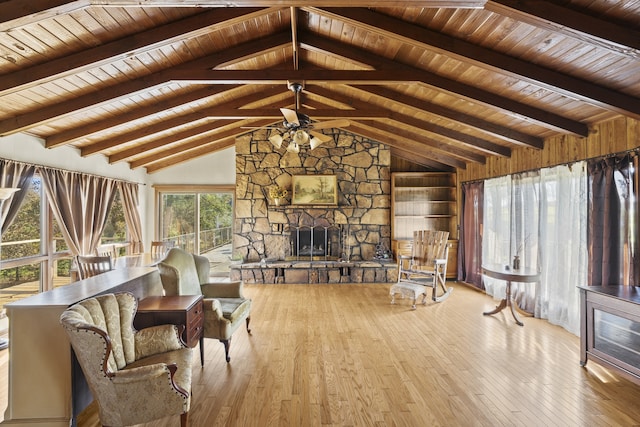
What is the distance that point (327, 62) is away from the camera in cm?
492

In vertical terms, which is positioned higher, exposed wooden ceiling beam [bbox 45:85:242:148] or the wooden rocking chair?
exposed wooden ceiling beam [bbox 45:85:242:148]

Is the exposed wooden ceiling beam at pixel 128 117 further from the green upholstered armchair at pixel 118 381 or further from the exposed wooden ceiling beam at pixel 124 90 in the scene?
the green upholstered armchair at pixel 118 381

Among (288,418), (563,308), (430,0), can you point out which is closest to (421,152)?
(563,308)

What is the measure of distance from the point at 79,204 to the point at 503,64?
5889mm

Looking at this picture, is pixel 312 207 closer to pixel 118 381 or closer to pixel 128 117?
pixel 128 117

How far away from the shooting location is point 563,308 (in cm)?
442

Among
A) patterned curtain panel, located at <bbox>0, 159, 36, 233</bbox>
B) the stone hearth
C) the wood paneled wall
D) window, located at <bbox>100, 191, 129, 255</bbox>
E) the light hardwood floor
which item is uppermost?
the wood paneled wall

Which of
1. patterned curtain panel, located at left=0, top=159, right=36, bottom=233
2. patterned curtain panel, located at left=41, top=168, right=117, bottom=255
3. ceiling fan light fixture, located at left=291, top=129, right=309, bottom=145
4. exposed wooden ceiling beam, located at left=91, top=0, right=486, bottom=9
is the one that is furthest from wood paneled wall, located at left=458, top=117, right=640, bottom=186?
patterned curtain panel, located at left=41, top=168, right=117, bottom=255

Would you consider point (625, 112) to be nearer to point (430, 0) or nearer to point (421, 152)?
point (430, 0)

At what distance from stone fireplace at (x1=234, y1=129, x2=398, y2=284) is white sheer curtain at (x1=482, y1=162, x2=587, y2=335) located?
96.3 inches

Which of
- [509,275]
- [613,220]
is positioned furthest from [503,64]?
[509,275]

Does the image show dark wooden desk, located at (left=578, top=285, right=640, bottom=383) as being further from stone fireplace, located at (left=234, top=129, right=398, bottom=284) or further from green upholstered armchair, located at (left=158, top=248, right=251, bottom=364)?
stone fireplace, located at (left=234, top=129, right=398, bottom=284)

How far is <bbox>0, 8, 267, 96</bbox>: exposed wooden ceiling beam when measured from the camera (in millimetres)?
2984

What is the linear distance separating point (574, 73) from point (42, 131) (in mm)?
6043
